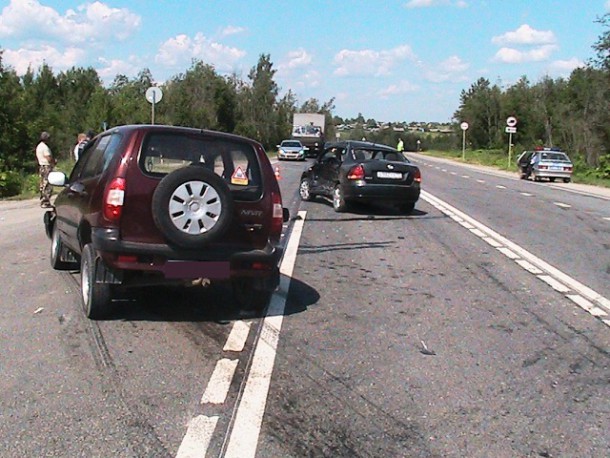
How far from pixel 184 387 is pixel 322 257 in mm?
5959

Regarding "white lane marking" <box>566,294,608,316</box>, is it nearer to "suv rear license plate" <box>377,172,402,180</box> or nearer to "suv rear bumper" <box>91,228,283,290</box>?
"suv rear bumper" <box>91,228,283,290</box>

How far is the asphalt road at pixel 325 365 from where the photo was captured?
14.3 ft

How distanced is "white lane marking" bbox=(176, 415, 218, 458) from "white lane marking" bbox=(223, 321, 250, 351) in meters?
1.52

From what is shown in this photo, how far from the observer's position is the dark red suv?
6.48m

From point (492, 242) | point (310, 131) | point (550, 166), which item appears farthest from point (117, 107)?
point (492, 242)

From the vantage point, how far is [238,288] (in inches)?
297

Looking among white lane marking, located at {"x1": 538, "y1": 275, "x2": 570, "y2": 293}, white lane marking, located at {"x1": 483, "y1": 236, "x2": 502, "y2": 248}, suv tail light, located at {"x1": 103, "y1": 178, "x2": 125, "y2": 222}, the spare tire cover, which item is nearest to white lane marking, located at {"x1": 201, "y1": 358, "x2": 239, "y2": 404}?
the spare tire cover

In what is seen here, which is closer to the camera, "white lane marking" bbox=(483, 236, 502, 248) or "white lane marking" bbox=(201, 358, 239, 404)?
"white lane marking" bbox=(201, 358, 239, 404)

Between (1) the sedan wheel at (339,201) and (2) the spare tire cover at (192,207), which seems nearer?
(2) the spare tire cover at (192,207)

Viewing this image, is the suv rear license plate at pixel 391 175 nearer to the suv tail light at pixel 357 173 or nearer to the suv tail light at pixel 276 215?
the suv tail light at pixel 357 173

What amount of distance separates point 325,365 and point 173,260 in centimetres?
169

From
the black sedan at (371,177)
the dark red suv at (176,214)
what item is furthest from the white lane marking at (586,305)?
the black sedan at (371,177)

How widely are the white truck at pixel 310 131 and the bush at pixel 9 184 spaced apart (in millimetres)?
36100

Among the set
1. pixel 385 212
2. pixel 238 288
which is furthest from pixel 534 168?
pixel 238 288
